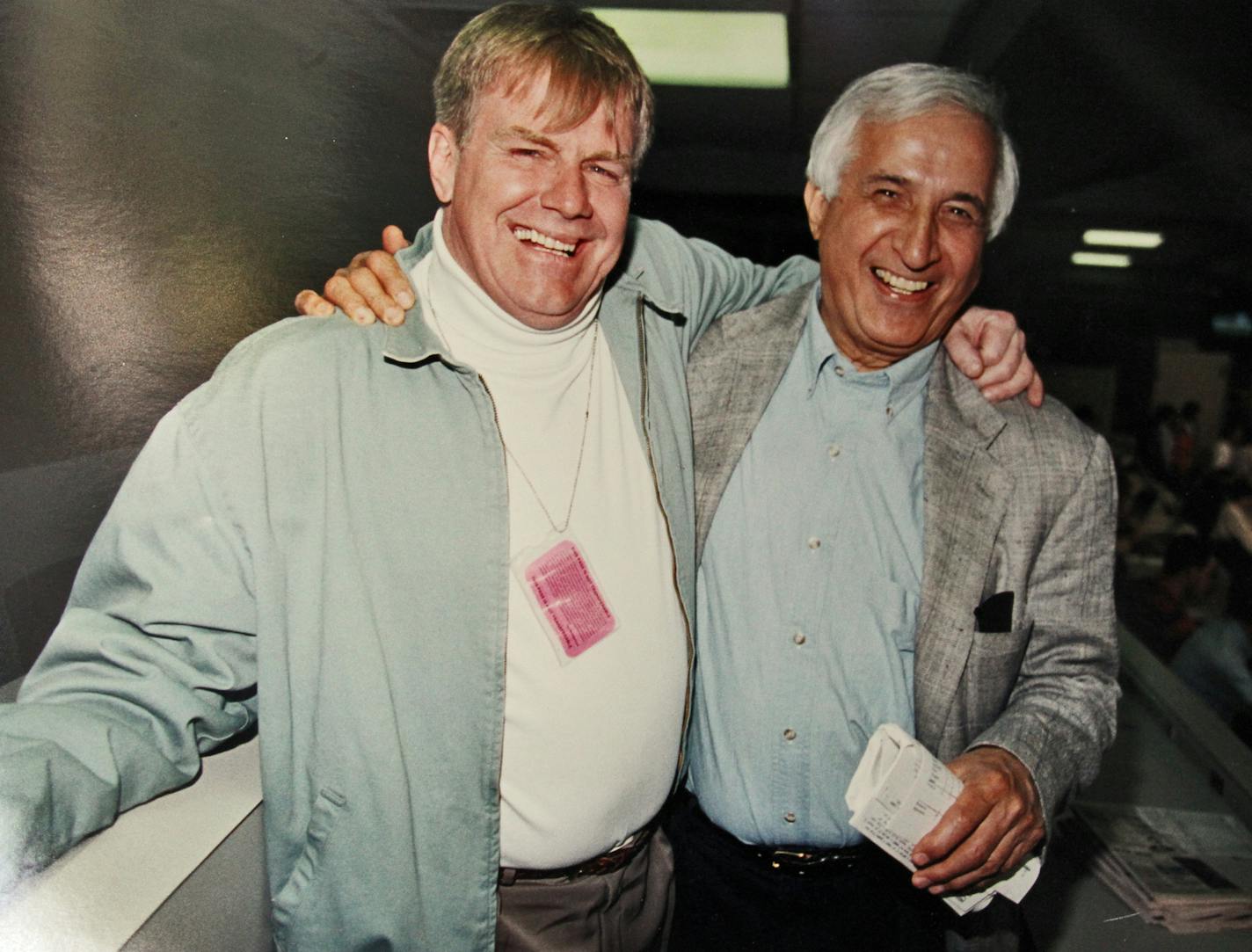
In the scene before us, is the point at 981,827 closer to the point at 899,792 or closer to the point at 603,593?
the point at 899,792

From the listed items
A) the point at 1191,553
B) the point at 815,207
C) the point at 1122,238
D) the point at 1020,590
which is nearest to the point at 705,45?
the point at 815,207

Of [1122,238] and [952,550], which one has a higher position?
[1122,238]

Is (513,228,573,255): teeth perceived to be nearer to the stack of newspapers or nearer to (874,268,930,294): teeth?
(874,268,930,294): teeth

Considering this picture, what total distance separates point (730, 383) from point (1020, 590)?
0.61 m

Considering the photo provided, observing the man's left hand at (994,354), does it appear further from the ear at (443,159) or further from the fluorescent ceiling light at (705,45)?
the ear at (443,159)

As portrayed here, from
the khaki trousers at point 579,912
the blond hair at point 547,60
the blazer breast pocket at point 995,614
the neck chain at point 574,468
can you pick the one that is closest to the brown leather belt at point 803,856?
the khaki trousers at point 579,912

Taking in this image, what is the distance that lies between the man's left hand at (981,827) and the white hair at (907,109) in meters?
0.96

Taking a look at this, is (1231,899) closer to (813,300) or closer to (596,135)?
(813,300)

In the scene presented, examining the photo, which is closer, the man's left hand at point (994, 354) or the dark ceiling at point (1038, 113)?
the man's left hand at point (994, 354)

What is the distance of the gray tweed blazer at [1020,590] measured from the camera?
1400mm

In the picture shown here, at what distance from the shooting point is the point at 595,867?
1.32 metres

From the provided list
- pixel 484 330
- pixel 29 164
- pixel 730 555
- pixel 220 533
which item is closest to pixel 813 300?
pixel 730 555

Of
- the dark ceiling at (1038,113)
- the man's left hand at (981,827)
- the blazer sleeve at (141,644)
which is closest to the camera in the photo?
the blazer sleeve at (141,644)

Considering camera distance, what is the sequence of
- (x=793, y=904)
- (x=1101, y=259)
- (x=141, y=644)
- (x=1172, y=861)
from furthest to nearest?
(x=1101, y=259) < (x=1172, y=861) < (x=793, y=904) < (x=141, y=644)
